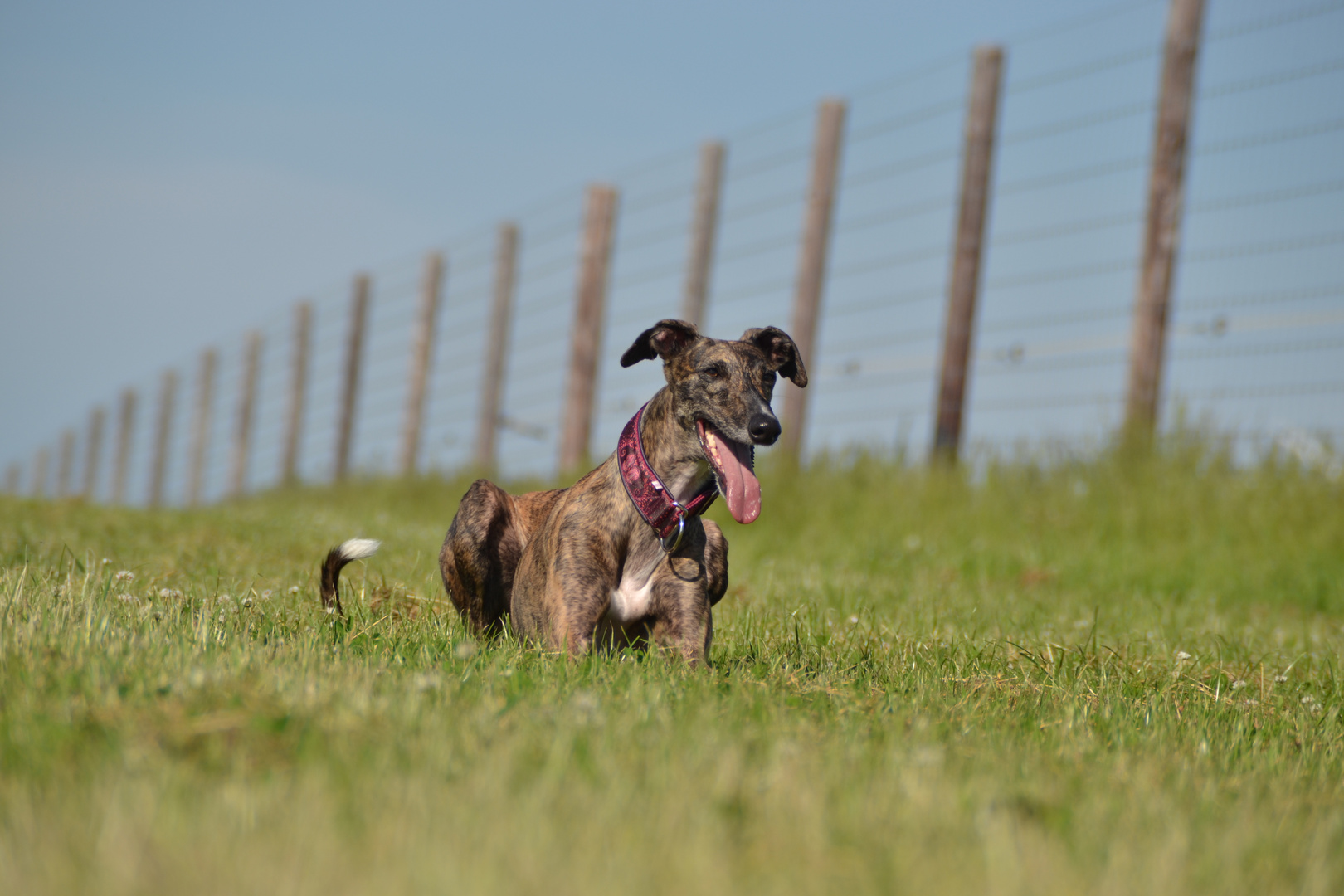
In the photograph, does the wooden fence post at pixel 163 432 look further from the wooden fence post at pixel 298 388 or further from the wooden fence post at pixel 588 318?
the wooden fence post at pixel 588 318

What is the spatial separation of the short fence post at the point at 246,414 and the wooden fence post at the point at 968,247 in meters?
20.9

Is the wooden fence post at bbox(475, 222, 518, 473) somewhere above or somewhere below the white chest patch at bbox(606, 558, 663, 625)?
above

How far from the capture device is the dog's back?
211 inches

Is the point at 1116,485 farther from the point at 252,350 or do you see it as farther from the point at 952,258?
the point at 252,350

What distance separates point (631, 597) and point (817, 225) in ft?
30.9

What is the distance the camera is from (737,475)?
14.7 ft

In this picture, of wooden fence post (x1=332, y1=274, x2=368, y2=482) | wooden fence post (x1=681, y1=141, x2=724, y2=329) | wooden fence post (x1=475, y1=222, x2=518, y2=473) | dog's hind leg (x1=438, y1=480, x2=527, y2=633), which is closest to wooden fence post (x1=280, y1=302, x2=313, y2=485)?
wooden fence post (x1=332, y1=274, x2=368, y2=482)

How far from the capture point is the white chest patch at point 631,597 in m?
4.67

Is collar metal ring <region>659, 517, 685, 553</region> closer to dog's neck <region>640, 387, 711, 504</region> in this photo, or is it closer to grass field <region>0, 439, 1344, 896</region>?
dog's neck <region>640, 387, 711, 504</region>

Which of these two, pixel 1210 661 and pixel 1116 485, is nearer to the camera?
pixel 1210 661

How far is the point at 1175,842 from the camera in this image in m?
2.31

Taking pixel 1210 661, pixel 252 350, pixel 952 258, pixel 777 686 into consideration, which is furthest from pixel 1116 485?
pixel 252 350

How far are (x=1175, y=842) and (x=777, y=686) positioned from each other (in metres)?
1.78

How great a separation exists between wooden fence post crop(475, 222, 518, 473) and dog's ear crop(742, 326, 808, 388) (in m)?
13.0
